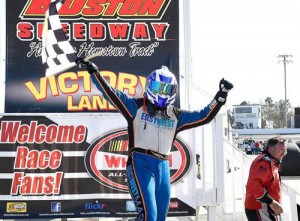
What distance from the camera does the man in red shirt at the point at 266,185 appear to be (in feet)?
16.4

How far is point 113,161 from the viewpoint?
6.13 m

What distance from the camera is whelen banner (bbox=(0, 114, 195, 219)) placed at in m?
6.07

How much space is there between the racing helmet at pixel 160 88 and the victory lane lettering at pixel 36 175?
72.1 inches

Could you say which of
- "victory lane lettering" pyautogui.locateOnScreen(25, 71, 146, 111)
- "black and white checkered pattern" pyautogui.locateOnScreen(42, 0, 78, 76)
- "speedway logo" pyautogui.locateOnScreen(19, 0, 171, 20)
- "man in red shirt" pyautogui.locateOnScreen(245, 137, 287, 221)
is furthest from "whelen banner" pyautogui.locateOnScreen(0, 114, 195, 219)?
"speedway logo" pyautogui.locateOnScreen(19, 0, 171, 20)

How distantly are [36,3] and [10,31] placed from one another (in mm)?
489

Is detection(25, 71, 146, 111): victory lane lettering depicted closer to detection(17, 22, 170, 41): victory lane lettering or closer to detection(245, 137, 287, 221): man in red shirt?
detection(17, 22, 170, 41): victory lane lettering

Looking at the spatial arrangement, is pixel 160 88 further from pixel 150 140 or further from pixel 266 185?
pixel 266 185

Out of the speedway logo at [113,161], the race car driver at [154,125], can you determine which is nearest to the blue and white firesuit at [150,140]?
the race car driver at [154,125]

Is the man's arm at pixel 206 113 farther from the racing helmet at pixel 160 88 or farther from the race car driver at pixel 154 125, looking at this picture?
the racing helmet at pixel 160 88

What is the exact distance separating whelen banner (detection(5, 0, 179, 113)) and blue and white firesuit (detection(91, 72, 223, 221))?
1740mm

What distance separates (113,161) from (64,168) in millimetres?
590

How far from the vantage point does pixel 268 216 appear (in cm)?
514

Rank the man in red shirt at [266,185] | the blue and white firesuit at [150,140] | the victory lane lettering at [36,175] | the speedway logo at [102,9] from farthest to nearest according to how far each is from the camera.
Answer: the speedway logo at [102,9], the victory lane lettering at [36,175], the man in red shirt at [266,185], the blue and white firesuit at [150,140]

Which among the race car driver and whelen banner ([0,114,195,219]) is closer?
the race car driver
